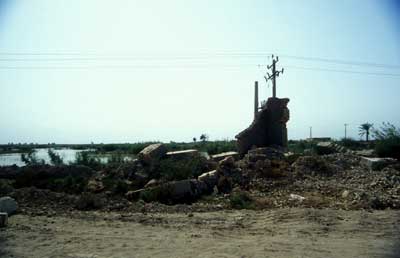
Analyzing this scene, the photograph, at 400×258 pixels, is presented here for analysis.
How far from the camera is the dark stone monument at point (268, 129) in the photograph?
832 inches

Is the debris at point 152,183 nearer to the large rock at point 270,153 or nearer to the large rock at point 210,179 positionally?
the large rock at point 210,179

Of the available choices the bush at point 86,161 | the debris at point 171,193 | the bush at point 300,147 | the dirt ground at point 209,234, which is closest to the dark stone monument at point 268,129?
the bush at point 300,147

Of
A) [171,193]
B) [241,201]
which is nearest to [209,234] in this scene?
[241,201]

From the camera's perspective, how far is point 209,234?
26.6 feet

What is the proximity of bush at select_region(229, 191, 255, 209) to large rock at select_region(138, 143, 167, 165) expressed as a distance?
5.47 m

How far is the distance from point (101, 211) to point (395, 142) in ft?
56.5

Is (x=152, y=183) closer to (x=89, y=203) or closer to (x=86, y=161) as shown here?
(x=89, y=203)

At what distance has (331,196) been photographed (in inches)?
501

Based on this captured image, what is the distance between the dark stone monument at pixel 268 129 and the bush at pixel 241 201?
29.2 ft

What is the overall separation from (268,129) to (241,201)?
10.6 metres

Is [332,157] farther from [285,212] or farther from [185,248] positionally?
[185,248]

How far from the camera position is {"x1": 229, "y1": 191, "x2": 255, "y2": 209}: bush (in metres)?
11.3

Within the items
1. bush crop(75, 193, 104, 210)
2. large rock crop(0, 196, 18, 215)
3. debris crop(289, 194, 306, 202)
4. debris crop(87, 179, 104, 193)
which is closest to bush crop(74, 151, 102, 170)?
debris crop(87, 179, 104, 193)

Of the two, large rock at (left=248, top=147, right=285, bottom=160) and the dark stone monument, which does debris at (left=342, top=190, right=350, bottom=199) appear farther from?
the dark stone monument
